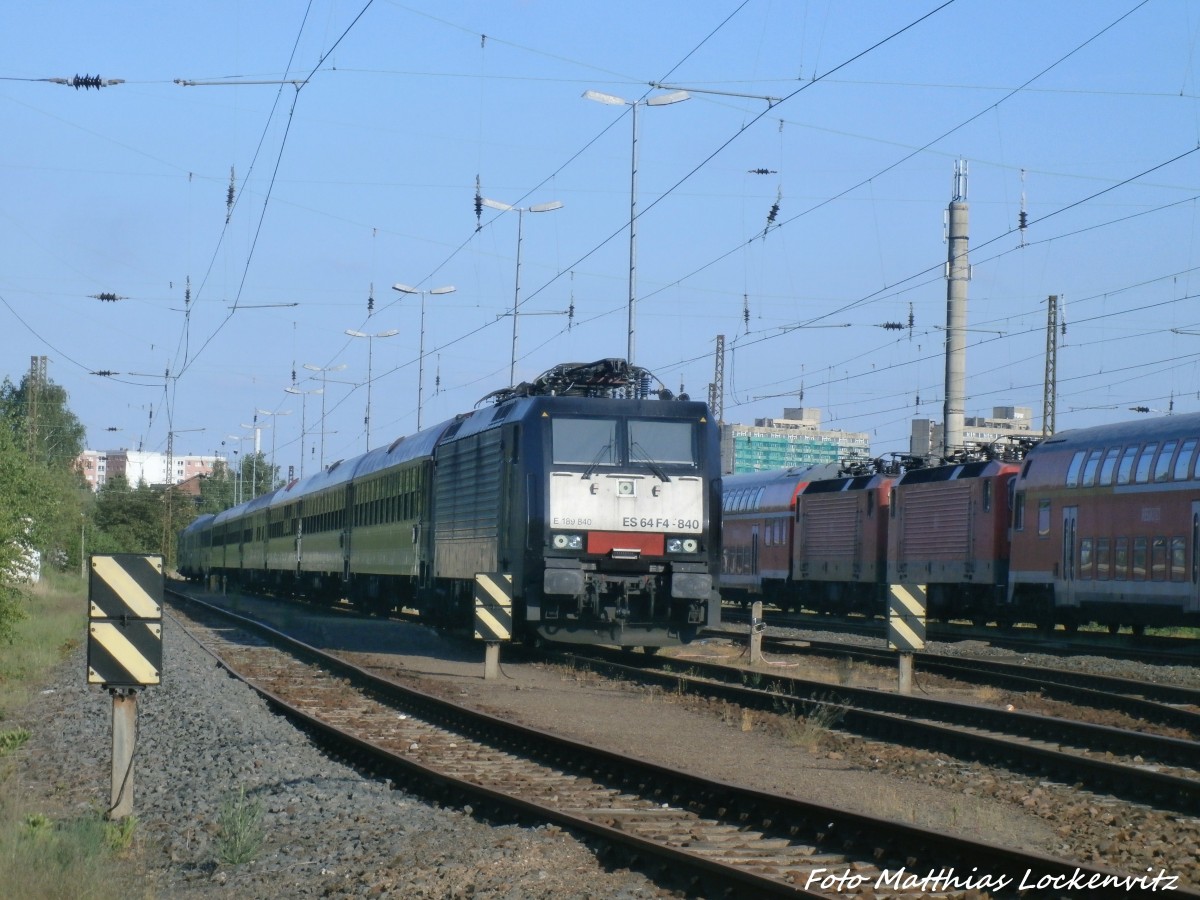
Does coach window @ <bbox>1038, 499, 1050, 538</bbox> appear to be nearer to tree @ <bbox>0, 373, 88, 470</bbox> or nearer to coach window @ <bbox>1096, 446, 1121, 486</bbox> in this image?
coach window @ <bbox>1096, 446, 1121, 486</bbox>

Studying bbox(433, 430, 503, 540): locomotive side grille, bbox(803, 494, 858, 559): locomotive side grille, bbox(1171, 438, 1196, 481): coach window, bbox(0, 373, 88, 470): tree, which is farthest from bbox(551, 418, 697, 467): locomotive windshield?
bbox(0, 373, 88, 470): tree

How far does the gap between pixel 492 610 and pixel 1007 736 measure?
23.2 feet

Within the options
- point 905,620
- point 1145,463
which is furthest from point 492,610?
point 1145,463

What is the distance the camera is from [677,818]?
8.85 m

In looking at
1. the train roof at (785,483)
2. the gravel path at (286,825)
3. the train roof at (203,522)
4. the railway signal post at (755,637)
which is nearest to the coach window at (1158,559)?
the railway signal post at (755,637)

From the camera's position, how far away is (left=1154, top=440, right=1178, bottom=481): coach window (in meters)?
24.5

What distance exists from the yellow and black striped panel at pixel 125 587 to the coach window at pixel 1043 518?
73.3 ft

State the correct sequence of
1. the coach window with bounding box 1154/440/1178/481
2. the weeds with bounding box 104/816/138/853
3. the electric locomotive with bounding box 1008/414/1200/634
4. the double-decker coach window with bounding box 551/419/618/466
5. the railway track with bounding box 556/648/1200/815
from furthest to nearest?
1. the coach window with bounding box 1154/440/1178/481
2. the electric locomotive with bounding box 1008/414/1200/634
3. the double-decker coach window with bounding box 551/419/618/466
4. the railway track with bounding box 556/648/1200/815
5. the weeds with bounding box 104/816/138/853

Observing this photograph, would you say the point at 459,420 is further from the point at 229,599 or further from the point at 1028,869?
the point at 229,599

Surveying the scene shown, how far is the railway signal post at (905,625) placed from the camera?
17.1 metres

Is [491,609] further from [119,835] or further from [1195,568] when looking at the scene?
[1195,568]

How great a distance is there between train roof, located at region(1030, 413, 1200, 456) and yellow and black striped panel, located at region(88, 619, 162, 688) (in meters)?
19.7

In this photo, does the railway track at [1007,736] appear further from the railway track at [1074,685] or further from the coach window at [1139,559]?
the coach window at [1139,559]

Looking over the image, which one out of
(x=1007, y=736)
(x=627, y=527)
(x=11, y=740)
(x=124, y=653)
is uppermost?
(x=627, y=527)
